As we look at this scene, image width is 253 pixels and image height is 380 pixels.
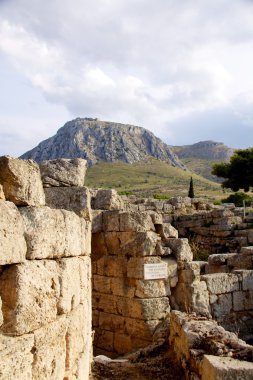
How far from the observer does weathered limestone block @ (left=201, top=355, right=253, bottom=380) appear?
504 cm

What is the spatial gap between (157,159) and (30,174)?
101m

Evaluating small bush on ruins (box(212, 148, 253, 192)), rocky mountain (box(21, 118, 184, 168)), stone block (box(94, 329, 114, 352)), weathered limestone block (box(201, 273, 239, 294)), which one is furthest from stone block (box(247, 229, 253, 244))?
rocky mountain (box(21, 118, 184, 168))

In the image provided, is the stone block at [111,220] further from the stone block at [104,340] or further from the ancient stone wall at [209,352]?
the ancient stone wall at [209,352]

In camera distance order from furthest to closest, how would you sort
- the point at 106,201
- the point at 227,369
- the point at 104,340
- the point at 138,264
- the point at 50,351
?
the point at 106,201 → the point at 104,340 → the point at 138,264 → the point at 227,369 → the point at 50,351

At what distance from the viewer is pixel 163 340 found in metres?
8.20

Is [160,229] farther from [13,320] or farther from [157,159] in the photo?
[157,159]

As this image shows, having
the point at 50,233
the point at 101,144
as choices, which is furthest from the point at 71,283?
the point at 101,144

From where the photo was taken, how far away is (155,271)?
30.2 ft

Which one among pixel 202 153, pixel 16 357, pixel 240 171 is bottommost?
pixel 16 357

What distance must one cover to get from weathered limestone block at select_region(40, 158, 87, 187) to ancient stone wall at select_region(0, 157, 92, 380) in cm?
133

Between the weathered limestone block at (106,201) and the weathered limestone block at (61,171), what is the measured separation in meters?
4.09

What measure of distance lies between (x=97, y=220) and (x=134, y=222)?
3.09 feet

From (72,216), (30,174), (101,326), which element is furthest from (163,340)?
(30,174)

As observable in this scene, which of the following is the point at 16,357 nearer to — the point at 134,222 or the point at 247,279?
the point at 134,222
